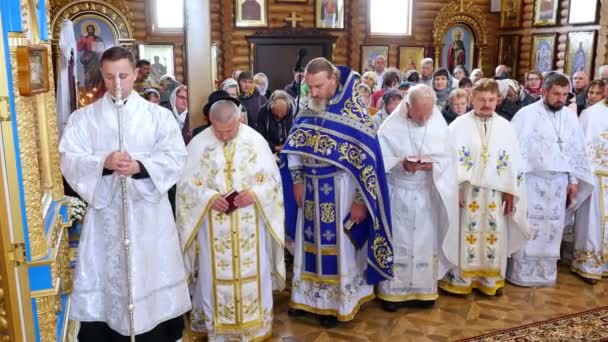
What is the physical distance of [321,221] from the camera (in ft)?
13.2

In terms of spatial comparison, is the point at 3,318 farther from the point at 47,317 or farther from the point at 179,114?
the point at 179,114

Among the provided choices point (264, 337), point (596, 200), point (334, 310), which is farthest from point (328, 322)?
point (596, 200)

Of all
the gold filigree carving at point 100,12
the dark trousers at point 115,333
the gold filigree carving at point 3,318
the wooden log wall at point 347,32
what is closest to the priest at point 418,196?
the dark trousers at point 115,333

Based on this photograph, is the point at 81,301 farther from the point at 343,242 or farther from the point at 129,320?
the point at 343,242

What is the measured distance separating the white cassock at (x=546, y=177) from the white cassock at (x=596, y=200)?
0.15 meters

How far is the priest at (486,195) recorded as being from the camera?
4.54 metres

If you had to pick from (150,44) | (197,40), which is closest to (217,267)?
(197,40)

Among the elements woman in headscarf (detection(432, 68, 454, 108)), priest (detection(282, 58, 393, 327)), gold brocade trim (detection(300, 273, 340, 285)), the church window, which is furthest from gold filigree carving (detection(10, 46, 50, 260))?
the church window

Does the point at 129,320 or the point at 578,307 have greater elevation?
the point at 129,320

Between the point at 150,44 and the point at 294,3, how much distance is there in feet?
11.5

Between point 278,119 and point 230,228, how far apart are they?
6.25 ft

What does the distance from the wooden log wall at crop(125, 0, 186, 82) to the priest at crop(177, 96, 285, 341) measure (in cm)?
869

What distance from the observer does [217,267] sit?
365cm

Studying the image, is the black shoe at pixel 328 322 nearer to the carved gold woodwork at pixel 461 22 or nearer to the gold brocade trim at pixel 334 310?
the gold brocade trim at pixel 334 310
